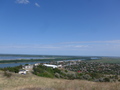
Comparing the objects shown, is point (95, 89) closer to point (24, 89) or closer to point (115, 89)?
point (115, 89)

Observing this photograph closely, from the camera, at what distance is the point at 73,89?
732 cm

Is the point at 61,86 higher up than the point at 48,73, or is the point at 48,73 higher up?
the point at 61,86

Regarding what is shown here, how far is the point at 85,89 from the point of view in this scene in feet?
24.1

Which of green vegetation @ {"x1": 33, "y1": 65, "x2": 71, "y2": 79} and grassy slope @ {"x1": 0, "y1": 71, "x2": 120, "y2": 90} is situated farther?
green vegetation @ {"x1": 33, "y1": 65, "x2": 71, "y2": 79}

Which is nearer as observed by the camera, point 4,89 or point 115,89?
point 115,89

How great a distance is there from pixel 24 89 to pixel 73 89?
8.91 ft

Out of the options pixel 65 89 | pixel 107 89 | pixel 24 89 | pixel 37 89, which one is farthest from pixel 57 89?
pixel 107 89

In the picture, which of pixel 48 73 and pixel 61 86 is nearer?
pixel 61 86

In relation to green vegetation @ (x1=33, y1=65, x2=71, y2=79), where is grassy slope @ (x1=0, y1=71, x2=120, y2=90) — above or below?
above

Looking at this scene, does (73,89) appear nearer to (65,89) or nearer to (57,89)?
(65,89)

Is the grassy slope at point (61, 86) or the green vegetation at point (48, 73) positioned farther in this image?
the green vegetation at point (48, 73)

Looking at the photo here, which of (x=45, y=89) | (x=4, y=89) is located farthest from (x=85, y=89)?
(x=4, y=89)

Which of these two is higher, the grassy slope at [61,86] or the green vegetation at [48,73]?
the grassy slope at [61,86]

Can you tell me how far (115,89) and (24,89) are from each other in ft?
16.2
